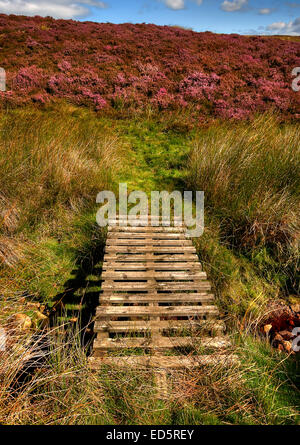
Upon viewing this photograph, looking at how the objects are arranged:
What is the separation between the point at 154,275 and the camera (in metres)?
3.30

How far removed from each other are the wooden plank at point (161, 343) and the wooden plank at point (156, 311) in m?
0.31

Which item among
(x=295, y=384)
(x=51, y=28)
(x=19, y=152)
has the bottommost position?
(x=295, y=384)

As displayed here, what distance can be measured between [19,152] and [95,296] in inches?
109

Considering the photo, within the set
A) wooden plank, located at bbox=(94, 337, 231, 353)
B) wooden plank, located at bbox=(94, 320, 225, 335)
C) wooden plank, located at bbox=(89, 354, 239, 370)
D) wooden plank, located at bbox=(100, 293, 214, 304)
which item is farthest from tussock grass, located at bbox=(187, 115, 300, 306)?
wooden plank, located at bbox=(89, 354, 239, 370)

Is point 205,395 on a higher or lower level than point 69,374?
lower

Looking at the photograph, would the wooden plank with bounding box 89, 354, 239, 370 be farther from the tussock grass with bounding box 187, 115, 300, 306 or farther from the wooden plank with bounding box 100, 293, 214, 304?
the tussock grass with bounding box 187, 115, 300, 306

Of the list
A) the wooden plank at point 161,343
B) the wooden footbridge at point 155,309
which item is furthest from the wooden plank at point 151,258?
the wooden plank at point 161,343

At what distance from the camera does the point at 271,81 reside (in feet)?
33.0

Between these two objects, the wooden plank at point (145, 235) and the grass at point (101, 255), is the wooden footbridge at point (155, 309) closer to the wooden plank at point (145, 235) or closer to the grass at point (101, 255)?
the wooden plank at point (145, 235)

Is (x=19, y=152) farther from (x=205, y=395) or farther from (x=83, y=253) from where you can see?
(x=205, y=395)

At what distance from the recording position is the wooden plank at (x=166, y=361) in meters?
2.20

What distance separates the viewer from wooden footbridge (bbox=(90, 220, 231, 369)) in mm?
2346
